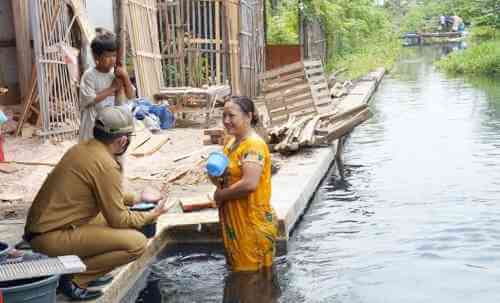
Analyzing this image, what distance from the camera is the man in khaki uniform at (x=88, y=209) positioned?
5137 millimetres

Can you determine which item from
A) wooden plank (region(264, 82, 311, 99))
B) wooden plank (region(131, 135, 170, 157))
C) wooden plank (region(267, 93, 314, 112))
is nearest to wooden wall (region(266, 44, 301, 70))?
wooden plank (region(264, 82, 311, 99))

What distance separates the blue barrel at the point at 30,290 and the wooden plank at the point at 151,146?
6560 millimetres

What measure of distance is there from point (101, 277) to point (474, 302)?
9.39ft

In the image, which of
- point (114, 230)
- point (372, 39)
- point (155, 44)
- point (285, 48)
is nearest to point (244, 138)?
point (114, 230)

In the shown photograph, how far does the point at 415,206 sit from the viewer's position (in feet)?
31.0

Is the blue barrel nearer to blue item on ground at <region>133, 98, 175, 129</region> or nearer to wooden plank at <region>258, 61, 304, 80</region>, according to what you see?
blue item on ground at <region>133, 98, 175, 129</region>

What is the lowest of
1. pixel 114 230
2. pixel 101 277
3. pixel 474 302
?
pixel 474 302

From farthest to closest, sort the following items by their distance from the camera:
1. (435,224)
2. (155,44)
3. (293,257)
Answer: (155,44), (435,224), (293,257)

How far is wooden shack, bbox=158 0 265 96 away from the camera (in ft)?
51.2

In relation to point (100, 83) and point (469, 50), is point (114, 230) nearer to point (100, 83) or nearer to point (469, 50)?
point (100, 83)

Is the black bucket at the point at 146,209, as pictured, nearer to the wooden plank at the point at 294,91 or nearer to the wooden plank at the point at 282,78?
the wooden plank at the point at 294,91

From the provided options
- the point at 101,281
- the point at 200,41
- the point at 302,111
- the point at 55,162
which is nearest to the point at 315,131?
the point at 302,111

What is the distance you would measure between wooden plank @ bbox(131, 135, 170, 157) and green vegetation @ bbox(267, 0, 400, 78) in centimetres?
1337

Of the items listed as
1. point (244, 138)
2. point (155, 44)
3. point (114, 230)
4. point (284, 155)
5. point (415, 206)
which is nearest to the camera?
point (114, 230)
